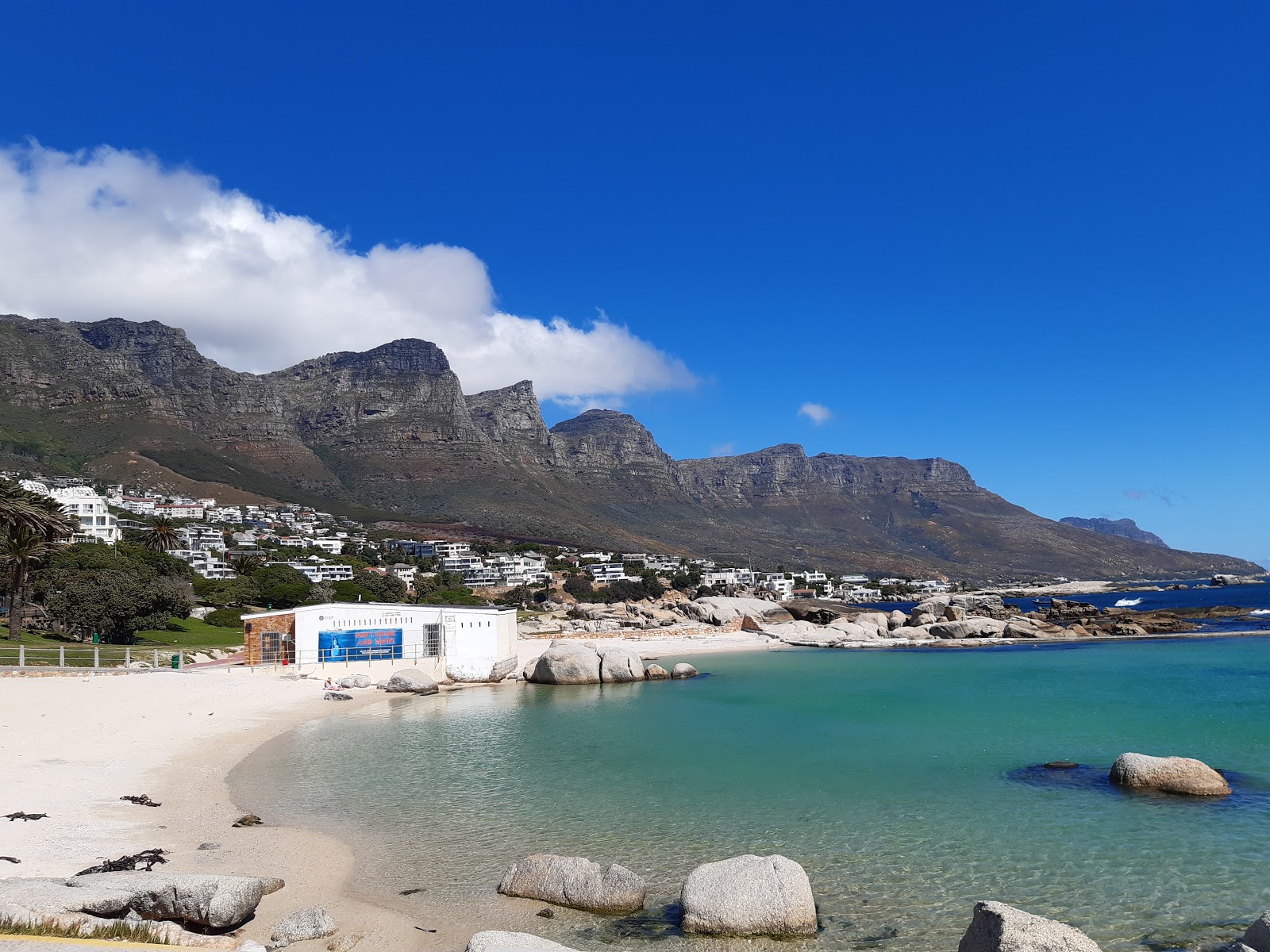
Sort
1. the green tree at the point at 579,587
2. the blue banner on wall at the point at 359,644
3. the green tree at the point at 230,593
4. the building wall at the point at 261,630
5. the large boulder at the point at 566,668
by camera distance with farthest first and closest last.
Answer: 1. the green tree at the point at 579,587
2. the green tree at the point at 230,593
3. the blue banner on wall at the point at 359,644
4. the building wall at the point at 261,630
5. the large boulder at the point at 566,668

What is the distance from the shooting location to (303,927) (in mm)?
10172

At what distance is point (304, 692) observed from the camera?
35812 mm

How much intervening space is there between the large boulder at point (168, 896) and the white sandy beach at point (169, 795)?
1.36ft

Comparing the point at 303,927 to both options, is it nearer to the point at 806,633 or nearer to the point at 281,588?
the point at 281,588

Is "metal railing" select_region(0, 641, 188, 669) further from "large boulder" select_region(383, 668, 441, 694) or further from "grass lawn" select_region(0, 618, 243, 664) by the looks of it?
"large boulder" select_region(383, 668, 441, 694)

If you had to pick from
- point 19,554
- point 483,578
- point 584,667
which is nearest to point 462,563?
point 483,578

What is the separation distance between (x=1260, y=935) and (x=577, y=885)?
842 centimetres

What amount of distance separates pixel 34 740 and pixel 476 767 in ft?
36.8

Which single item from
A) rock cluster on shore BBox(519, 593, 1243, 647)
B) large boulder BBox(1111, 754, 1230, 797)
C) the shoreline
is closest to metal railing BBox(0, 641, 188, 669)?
the shoreline

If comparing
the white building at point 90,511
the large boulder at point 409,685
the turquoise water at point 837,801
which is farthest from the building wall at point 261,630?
the white building at point 90,511

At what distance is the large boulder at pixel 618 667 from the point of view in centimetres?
4488

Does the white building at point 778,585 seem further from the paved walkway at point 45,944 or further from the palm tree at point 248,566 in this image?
the paved walkway at point 45,944

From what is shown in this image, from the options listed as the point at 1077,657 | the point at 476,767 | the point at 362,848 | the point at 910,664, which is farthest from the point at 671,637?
the point at 362,848

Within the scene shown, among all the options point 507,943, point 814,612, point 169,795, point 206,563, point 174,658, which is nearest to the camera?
point 507,943
